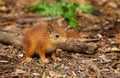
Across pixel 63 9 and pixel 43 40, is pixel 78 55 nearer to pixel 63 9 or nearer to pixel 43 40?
pixel 43 40

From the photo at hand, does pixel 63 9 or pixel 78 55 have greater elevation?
pixel 63 9

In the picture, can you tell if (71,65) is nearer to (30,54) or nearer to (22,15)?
(30,54)

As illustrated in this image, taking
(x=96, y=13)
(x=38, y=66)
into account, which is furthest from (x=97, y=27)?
(x=38, y=66)

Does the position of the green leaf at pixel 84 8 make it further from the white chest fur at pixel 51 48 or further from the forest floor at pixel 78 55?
the white chest fur at pixel 51 48

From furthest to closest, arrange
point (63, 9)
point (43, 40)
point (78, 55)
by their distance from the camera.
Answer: point (63, 9) < point (78, 55) < point (43, 40)

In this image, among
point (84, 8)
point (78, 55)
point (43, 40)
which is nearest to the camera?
point (43, 40)

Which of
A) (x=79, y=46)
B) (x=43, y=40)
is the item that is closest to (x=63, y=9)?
(x=79, y=46)

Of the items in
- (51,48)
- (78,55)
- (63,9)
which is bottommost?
(78,55)

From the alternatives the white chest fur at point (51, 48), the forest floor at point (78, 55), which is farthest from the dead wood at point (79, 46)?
the white chest fur at point (51, 48)

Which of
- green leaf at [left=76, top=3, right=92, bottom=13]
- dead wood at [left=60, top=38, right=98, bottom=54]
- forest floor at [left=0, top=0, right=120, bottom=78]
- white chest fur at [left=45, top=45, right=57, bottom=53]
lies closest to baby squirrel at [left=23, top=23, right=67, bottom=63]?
white chest fur at [left=45, top=45, right=57, bottom=53]
